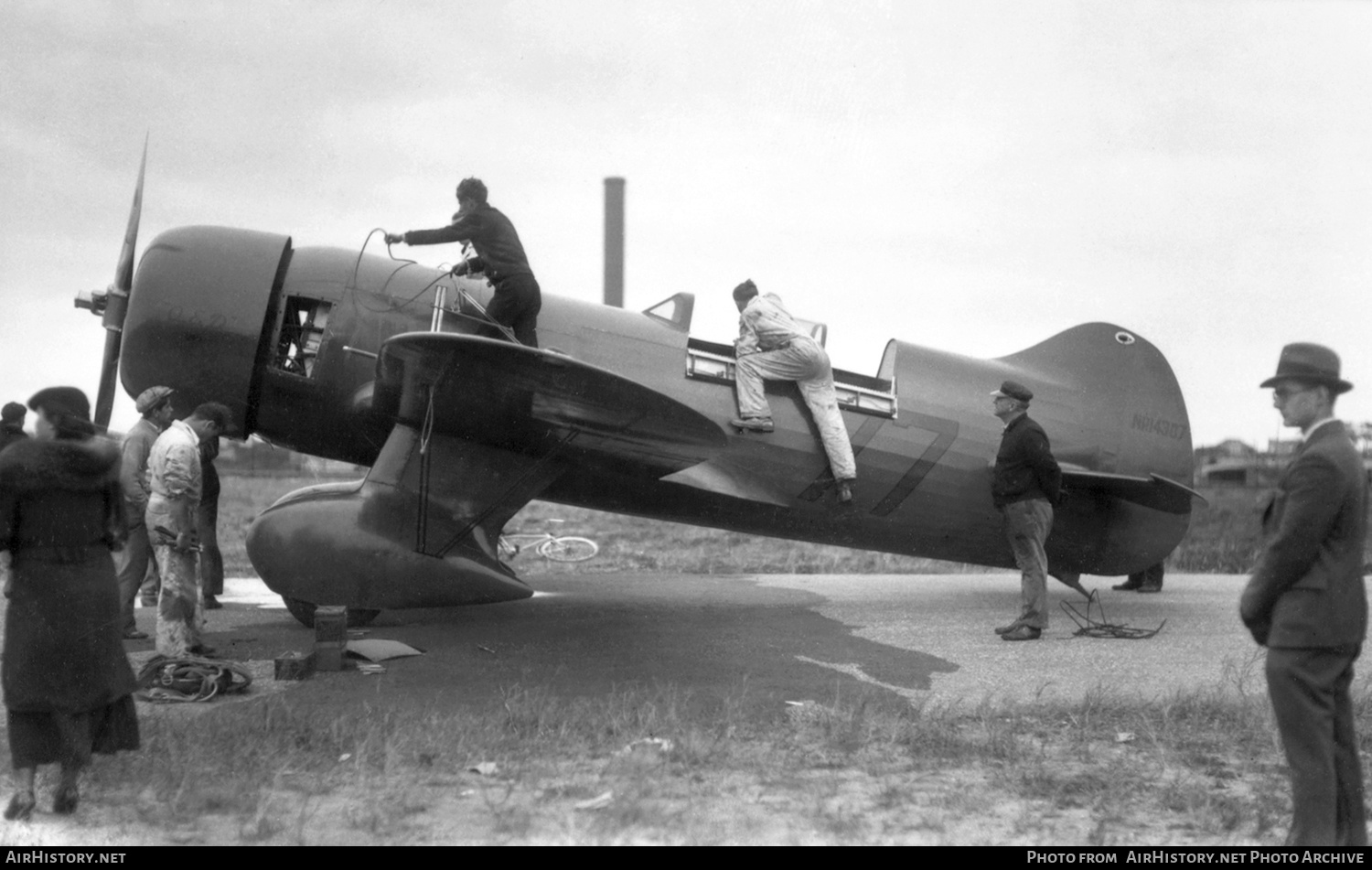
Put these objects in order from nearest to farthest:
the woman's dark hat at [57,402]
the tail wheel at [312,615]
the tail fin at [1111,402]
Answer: the woman's dark hat at [57,402] < the tail wheel at [312,615] < the tail fin at [1111,402]

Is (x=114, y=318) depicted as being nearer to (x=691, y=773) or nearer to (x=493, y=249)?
(x=493, y=249)

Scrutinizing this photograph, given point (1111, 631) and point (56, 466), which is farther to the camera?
point (1111, 631)

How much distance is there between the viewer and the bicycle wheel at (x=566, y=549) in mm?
14234

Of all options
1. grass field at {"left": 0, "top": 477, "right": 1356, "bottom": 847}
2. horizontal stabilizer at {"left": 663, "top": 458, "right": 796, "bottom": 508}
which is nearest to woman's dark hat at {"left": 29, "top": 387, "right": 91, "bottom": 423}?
grass field at {"left": 0, "top": 477, "right": 1356, "bottom": 847}

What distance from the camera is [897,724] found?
5.14 metres

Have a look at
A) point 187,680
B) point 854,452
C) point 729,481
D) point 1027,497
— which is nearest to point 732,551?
point 854,452

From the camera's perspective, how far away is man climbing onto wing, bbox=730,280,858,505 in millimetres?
8203

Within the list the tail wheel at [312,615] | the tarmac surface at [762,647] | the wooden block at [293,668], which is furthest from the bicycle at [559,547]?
the wooden block at [293,668]

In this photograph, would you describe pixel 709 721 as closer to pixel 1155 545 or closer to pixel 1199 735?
pixel 1199 735

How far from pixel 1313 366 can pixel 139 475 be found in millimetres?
6502

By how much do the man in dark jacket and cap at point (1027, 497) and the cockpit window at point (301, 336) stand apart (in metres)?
5.06

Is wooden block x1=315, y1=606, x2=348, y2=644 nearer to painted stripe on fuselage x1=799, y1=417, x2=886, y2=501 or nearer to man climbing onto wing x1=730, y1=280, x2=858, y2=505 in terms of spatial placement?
man climbing onto wing x1=730, y1=280, x2=858, y2=505

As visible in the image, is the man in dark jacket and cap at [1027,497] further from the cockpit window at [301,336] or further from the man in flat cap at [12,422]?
the man in flat cap at [12,422]

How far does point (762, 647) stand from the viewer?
24.7ft
